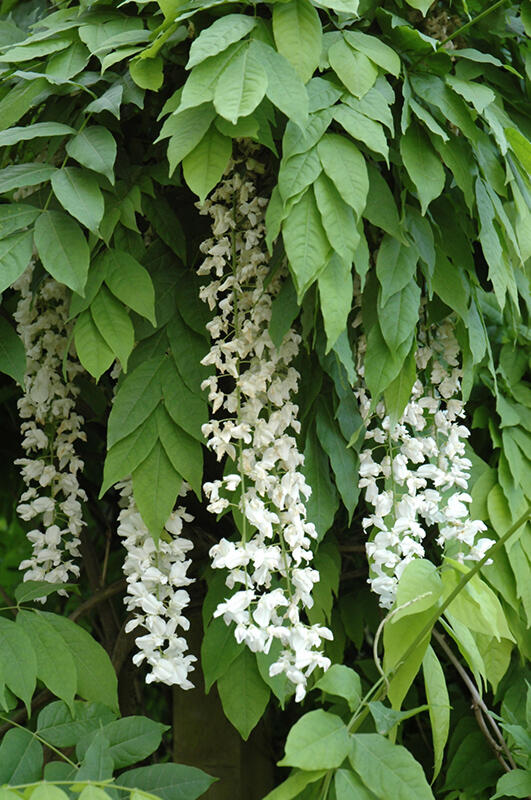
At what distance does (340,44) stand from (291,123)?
0.12 m

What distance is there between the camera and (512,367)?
1.30 m

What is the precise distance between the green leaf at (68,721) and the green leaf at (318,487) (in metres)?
0.33

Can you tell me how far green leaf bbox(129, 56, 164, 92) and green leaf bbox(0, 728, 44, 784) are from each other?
0.69 meters

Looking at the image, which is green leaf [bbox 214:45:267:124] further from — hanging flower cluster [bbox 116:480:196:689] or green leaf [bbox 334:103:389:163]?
hanging flower cluster [bbox 116:480:196:689]

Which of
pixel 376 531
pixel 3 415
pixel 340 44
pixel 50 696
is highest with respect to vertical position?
pixel 340 44

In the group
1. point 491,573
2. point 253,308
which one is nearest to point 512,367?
point 491,573

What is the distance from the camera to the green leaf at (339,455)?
3.38 feet

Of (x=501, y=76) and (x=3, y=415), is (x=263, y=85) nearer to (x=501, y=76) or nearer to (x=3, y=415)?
(x=501, y=76)

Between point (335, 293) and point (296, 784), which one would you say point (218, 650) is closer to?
point (296, 784)

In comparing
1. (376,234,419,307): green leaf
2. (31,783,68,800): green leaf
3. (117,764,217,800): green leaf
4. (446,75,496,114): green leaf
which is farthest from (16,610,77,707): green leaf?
(446,75,496,114): green leaf

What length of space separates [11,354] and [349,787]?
0.56 meters

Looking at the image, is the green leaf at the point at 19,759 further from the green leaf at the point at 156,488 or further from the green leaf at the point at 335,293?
the green leaf at the point at 335,293

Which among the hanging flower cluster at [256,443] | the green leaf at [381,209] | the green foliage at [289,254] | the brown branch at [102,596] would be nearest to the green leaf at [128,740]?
the green foliage at [289,254]

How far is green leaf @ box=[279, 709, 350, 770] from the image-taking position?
70cm
